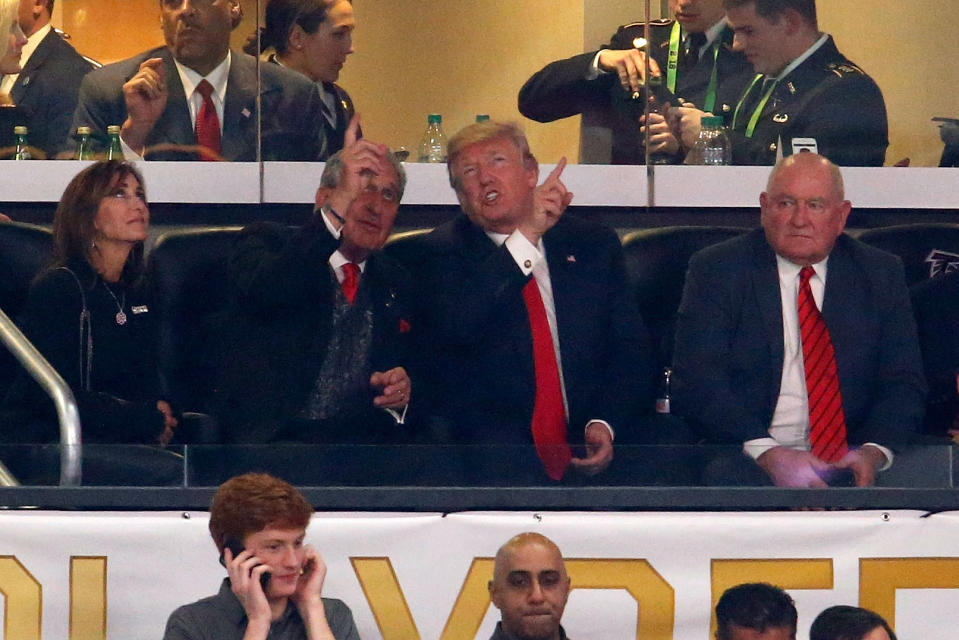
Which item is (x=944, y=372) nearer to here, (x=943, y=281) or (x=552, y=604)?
(x=943, y=281)

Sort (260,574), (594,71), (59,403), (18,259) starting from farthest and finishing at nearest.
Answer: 1. (594,71)
2. (18,259)
3. (59,403)
4. (260,574)

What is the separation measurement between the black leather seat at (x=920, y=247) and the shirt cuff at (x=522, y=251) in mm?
1661

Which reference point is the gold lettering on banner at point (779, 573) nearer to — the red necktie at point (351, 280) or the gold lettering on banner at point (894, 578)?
the gold lettering on banner at point (894, 578)

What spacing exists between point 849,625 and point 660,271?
7.53ft

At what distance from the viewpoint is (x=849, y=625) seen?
13.6 feet

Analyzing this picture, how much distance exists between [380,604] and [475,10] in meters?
2.81

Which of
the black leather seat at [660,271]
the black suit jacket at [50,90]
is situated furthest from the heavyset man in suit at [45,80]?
the black leather seat at [660,271]

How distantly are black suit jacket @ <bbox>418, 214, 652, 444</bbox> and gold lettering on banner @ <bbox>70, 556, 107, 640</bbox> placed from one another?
1.30 metres

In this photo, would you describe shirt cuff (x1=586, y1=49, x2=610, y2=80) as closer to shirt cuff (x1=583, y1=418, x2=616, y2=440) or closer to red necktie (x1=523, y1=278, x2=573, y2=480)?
red necktie (x1=523, y1=278, x2=573, y2=480)

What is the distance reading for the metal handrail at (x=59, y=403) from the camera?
174 inches

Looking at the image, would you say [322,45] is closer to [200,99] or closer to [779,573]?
[200,99]

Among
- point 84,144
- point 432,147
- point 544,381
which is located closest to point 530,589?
point 544,381

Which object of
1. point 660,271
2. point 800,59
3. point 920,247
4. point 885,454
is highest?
point 800,59

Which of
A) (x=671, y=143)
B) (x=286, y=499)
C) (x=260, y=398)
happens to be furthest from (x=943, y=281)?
(x=286, y=499)
